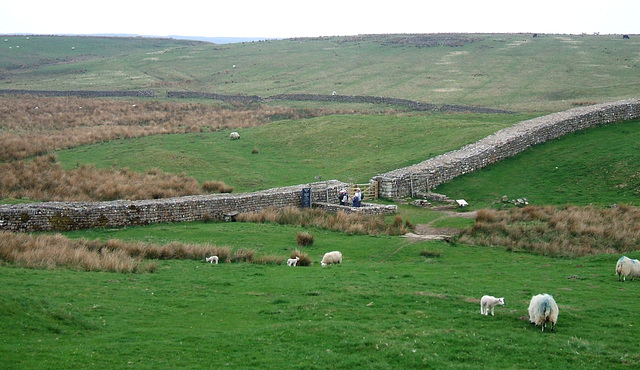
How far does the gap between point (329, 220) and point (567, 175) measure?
1427 centimetres

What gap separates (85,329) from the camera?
12703 mm

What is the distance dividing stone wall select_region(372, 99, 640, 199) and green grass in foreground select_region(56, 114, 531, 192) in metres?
2.23

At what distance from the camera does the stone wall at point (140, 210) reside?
25281 millimetres

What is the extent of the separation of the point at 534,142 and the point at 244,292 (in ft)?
92.7

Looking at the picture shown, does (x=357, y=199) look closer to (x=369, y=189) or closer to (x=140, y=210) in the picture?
(x=369, y=189)

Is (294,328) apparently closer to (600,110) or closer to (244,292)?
(244,292)

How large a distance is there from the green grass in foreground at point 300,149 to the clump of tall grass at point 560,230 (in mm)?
11567

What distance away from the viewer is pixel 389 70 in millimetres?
98312

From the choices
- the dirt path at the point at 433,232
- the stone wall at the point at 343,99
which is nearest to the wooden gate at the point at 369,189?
the dirt path at the point at 433,232

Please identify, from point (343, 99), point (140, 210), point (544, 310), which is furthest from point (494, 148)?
point (343, 99)

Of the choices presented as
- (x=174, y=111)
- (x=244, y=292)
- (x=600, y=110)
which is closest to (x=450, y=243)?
(x=244, y=292)

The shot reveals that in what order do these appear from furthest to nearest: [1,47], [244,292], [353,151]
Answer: [1,47]
[353,151]
[244,292]

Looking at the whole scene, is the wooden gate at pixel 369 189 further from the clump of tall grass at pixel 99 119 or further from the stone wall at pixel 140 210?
the clump of tall grass at pixel 99 119

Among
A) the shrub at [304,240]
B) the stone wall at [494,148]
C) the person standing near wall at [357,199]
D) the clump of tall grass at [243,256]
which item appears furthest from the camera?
the stone wall at [494,148]
